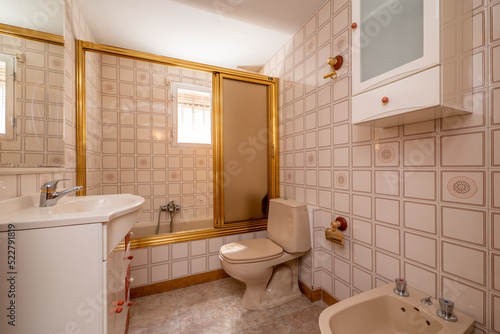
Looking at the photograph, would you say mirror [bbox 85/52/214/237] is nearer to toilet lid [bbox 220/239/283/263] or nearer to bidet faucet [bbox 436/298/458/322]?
toilet lid [bbox 220/239/283/263]

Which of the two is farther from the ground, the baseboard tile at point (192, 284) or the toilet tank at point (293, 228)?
the toilet tank at point (293, 228)

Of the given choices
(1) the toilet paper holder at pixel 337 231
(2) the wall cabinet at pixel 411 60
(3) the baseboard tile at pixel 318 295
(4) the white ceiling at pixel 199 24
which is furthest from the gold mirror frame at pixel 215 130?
(2) the wall cabinet at pixel 411 60

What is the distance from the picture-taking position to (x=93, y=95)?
187cm

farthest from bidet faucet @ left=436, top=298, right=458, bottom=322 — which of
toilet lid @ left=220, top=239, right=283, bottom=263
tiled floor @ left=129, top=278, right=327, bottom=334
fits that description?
toilet lid @ left=220, top=239, right=283, bottom=263

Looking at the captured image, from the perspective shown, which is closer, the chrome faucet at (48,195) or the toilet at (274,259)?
the chrome faucet at (48,195)

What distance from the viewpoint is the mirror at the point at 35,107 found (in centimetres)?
86

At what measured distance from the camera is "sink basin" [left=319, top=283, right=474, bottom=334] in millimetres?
795

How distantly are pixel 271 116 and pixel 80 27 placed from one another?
1739 mm

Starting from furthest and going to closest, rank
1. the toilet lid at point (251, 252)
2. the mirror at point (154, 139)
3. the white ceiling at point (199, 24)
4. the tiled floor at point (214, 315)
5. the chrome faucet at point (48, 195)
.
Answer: the mirror at point (154, 139) → the white ceiling at point (199, 24) → the toilet lid at point (251, 252) → the tiled floor at point (214, 315) → the chrome faucet at point (48, 195)

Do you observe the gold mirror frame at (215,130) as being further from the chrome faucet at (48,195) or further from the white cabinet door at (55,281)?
the white cabinet door at (55,281)

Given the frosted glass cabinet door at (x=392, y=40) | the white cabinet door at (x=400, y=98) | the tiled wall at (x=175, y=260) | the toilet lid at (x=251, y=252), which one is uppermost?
the frosted glass cabinet door at (x=392, y=40)

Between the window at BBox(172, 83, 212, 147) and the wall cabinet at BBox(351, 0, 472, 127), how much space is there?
1903 millimetres

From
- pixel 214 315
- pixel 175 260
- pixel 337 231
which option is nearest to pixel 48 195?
pixel 175 260

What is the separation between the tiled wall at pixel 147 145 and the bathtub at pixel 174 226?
0.23 ft
